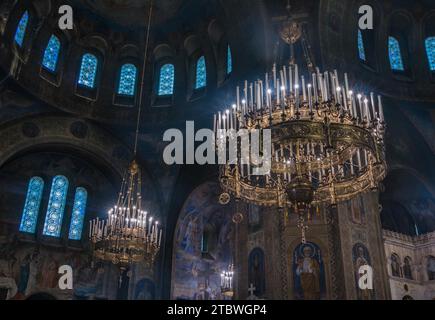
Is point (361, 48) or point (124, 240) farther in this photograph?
point (361, 48)

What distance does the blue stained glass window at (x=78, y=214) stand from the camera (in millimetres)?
17016

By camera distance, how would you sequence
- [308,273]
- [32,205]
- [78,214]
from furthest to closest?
[78,214], [32,205], [308,273]

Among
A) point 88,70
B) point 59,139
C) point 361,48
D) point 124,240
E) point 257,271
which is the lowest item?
point 257,271

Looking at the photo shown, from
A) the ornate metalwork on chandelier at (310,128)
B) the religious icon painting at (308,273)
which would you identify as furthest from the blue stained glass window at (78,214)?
the ornate metalwork on chandelier at (310,128)

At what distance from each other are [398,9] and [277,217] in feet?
29.2

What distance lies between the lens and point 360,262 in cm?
1111

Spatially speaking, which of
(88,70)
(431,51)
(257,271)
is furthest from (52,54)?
(431,51)

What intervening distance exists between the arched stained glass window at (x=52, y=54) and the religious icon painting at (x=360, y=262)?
12233 mm

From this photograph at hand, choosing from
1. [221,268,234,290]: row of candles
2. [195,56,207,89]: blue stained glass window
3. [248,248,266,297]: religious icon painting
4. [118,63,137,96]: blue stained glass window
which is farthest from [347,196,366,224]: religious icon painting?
[118,63,137,96]: blue stained glass window

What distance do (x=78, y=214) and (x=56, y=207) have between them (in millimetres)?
871

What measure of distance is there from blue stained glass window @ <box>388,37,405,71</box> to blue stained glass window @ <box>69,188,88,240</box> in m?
12.5

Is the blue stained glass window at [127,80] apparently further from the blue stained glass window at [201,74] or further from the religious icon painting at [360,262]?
the religious icon painting at [360,262]

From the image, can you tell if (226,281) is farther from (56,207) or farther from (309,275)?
(56,207)

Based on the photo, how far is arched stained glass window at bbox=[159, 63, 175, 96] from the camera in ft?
59.1
